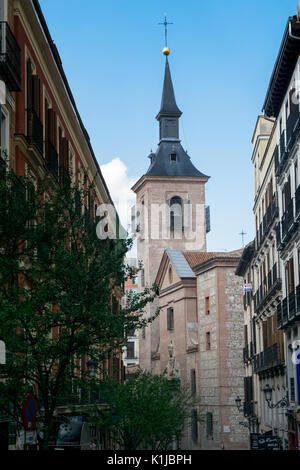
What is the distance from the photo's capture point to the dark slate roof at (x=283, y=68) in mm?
31062

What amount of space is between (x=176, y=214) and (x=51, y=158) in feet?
226

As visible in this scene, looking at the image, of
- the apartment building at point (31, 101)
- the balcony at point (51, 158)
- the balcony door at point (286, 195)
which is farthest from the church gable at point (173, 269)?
the balcony at point (51, 158)

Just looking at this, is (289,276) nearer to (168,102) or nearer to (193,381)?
(193,381)

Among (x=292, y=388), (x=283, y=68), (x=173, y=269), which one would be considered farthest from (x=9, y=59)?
(x=173, y=269)

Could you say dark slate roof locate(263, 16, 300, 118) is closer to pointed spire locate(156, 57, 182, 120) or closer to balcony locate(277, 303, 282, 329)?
balcony locate(277, 303, 282, 329)

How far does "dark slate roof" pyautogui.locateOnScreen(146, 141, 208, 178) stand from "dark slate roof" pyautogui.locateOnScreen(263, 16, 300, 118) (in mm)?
57034

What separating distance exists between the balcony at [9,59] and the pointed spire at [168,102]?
260ft

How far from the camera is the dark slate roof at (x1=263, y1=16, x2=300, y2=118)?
3106 centimetres

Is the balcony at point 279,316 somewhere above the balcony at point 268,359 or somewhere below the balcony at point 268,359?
above

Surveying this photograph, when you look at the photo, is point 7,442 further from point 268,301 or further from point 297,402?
point 268,301

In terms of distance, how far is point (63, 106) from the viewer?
3209 cm

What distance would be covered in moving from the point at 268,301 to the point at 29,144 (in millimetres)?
23692

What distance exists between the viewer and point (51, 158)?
27594 millimetres

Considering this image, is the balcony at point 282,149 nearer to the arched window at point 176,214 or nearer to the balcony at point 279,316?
the balcony at point 279,316
